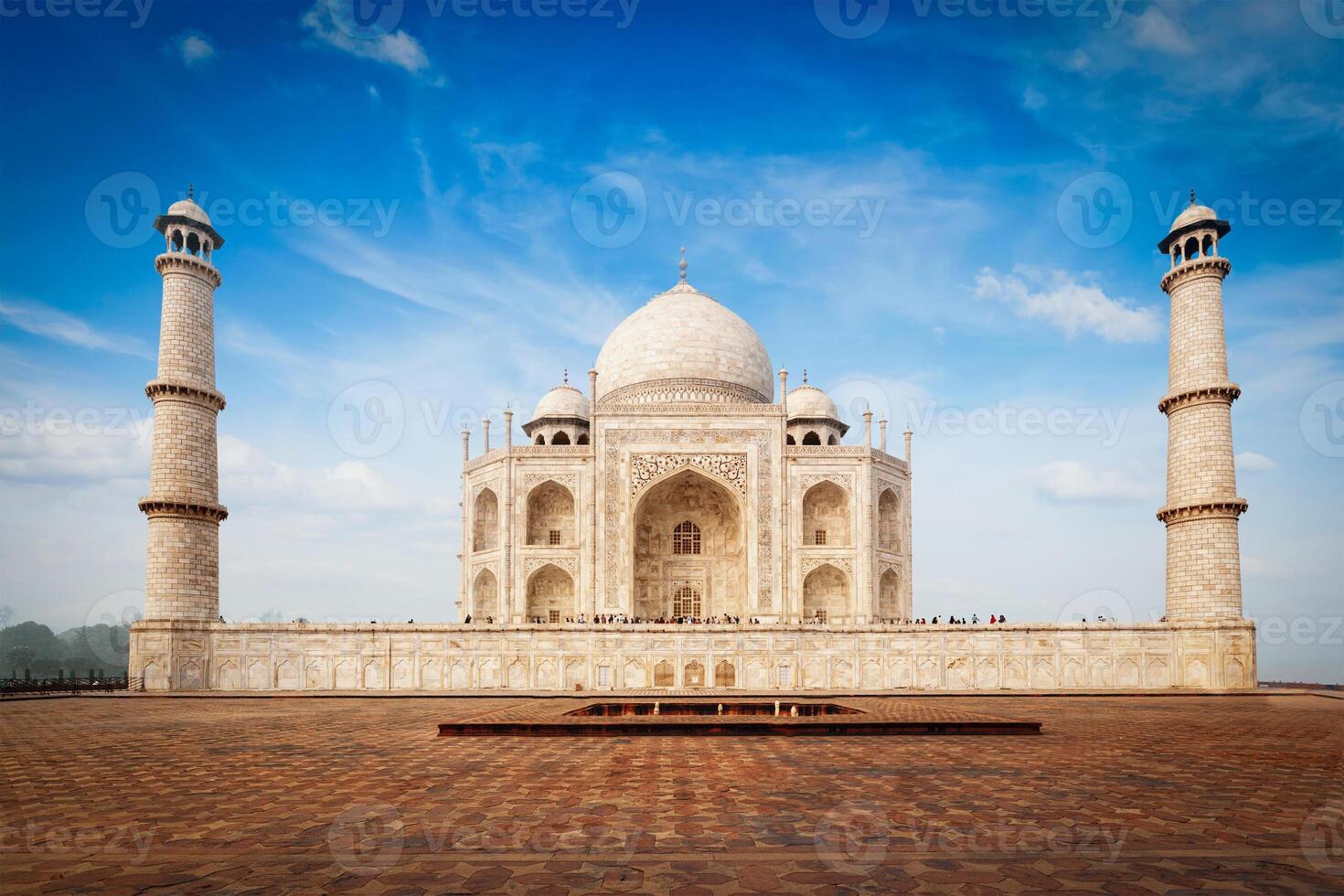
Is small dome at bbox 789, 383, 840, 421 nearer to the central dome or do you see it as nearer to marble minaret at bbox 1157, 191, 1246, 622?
the central dome

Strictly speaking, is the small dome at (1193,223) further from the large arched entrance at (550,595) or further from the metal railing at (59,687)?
the metal railing at (59,687)

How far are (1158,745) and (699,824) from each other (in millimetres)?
7031

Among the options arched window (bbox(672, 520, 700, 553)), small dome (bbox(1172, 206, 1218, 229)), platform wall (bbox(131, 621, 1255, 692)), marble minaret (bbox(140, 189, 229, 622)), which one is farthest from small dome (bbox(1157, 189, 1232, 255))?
marble minaret (bbox(140, 189, 229, 622))

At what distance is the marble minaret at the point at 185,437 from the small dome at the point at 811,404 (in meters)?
22.6

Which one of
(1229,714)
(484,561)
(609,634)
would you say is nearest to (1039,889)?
(1229,714)

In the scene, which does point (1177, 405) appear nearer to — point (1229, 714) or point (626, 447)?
point (1229, 714)

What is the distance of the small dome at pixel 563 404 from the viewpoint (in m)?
39.6

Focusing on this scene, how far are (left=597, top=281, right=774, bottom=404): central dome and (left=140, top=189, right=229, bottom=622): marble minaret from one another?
16695 mm

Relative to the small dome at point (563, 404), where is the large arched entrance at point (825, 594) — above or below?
below

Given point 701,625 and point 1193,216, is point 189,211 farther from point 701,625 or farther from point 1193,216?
point 1193,216

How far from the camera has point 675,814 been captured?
6250 millimetres

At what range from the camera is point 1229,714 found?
1541 cm

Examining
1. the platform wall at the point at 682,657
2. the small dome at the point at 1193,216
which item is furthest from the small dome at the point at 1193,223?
the platform wall at the point at 682,657

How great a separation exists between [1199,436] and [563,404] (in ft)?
78.8
